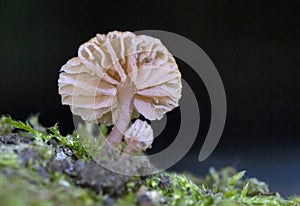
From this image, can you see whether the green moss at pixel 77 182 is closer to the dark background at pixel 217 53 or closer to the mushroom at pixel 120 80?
the mushroom at pixel 120 80

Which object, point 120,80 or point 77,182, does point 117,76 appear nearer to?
point 120,80

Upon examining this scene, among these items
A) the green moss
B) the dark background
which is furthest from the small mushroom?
the dark background

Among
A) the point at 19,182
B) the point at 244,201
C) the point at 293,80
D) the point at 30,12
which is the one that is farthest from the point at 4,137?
the point at 293,80

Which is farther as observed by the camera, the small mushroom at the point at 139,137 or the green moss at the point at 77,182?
the small mushroom at the point at 139,137

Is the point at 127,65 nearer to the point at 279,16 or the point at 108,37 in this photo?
the point at 108,37

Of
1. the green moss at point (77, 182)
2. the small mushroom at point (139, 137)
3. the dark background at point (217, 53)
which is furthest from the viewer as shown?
the dark background at point (217, 53)

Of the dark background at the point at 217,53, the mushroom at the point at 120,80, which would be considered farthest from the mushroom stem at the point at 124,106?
the dark background at the point at 217,53

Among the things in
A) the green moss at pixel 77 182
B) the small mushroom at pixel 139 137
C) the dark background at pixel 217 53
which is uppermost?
the dark background at pixel 217 53
